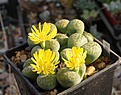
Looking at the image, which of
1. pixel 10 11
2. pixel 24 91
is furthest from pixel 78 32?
pixel 10 11

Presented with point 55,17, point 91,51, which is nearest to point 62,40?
point 91,51

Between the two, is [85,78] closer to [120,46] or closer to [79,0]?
[120,46]

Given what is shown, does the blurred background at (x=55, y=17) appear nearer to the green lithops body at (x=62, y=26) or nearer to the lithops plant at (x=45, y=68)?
the green lithops body at (x=62, y=26)

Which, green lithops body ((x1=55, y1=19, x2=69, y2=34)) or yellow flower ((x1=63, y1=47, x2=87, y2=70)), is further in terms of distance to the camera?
green lithops body ((x1=55, y1=19, x2=69, y2=34))

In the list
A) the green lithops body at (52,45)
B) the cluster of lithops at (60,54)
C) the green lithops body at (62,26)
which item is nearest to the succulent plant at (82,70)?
the cluster of lithops at (60,54)

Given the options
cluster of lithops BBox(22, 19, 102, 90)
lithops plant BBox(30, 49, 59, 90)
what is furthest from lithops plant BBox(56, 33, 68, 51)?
lithops plant BBox(30, 49, 59, 90)

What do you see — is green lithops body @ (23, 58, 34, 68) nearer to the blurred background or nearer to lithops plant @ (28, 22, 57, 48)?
lithops plant @ (28, 22, 57, 48)

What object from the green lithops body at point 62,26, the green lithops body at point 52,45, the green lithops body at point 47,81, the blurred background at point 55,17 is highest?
the green lithops body at point 62,26
